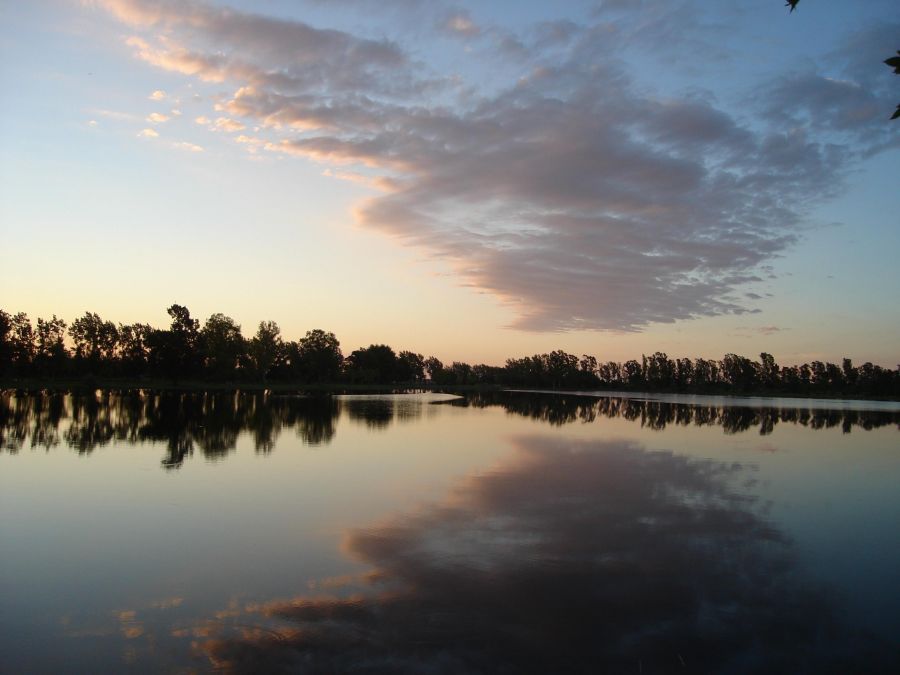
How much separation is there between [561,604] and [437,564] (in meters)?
2.57

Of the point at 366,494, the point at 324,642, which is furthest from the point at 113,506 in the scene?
the point at 324,642

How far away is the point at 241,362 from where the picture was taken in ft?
418

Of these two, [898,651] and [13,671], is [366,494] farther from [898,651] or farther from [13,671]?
[898,651]

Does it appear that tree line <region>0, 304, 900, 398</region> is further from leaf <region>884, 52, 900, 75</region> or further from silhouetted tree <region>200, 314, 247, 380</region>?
leaf <region>884, 52, 900, 75</region>

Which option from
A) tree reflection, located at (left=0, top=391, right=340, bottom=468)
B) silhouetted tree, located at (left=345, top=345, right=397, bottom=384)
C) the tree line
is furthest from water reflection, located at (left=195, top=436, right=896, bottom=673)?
silhouetted tree, located at (left=345, top=345, right=397, bottom=384)

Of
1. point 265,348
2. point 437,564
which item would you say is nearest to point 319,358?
point 265,348

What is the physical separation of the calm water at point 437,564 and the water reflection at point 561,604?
4 centimetres

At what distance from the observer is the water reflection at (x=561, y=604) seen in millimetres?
7188

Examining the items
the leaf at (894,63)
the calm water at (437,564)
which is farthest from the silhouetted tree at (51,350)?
the leaf at (894,63)

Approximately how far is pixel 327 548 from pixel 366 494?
17.0ft

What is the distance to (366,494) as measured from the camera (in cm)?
1662

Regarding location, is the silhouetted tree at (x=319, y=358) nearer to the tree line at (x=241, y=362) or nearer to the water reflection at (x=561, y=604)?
the tree line at (x=241, y=362)

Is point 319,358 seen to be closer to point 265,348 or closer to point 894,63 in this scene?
point 265,348

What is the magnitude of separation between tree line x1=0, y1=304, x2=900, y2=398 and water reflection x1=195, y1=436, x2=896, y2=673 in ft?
314
